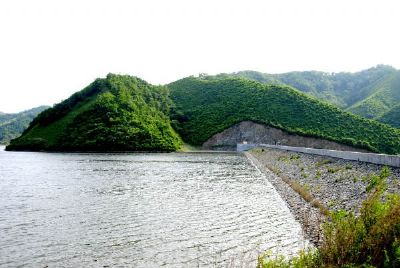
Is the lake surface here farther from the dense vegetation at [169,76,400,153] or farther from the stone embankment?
the dense vegetation at [169,76,400,153]

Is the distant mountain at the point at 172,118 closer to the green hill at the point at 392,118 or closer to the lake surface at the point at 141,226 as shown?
the green hill at the point at 392,118

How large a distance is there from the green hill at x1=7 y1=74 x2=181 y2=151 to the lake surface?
278ft

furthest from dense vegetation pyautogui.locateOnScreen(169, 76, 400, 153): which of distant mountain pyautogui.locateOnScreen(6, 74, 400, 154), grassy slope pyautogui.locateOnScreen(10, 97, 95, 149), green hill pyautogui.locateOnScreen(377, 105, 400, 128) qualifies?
grassy slope pyautogui.locateOnScreen(10, 97, 95, 149)

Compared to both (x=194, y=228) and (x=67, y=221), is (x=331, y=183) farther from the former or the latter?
(x=67, y=221)

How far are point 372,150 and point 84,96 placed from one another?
359 ft

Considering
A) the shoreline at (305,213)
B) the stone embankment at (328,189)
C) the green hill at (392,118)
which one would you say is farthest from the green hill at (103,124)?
the green hill at (392,118)

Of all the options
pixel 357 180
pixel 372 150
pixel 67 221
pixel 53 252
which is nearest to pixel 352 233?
pixel 53 252

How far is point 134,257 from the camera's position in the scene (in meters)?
16.3

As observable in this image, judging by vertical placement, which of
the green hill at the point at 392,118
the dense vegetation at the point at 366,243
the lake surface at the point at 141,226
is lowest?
the lake surface at the point at 141,226

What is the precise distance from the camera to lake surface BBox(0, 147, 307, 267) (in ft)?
53.6

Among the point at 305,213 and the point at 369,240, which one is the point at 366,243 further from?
the point at 305,213

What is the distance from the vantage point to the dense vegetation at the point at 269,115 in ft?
437

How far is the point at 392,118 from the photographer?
6885 inches

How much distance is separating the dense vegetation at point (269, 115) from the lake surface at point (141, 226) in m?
107
